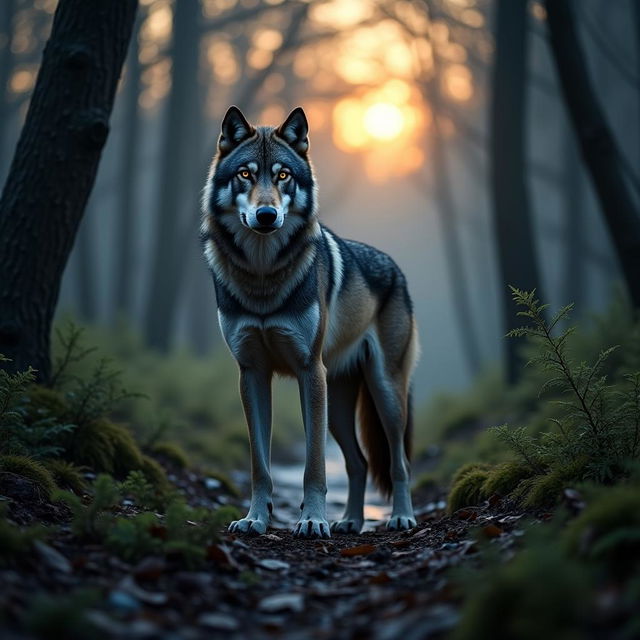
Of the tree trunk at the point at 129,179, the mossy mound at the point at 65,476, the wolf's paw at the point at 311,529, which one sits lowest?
the wolf's paw at the point at 311,529

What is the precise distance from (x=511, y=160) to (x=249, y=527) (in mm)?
8302

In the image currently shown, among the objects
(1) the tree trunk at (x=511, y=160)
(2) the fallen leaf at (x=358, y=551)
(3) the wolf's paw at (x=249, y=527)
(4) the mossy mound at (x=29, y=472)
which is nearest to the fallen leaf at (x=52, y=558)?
(4) the mossy mound at (x=29, y=472)

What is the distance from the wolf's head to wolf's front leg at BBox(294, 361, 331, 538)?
1016 mm

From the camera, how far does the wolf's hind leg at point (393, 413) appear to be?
19.7 ft

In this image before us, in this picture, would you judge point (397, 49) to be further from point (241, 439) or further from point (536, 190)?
point (241, 439)

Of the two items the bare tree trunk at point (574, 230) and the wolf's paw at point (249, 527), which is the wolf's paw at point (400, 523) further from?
the bare tree trunk at point (574, 230)

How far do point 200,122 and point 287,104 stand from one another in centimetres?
419

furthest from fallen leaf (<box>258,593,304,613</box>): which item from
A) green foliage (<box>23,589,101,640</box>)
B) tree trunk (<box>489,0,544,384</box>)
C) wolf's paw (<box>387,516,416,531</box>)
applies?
tree trunk (<box>489,0,544,384</box>)

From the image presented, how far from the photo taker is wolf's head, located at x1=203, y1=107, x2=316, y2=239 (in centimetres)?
488

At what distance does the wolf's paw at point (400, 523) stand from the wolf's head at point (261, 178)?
Answer: 2.27 m

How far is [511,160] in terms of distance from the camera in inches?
452

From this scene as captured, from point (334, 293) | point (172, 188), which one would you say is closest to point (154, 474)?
point (334, 293)

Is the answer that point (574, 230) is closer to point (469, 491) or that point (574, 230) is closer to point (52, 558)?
point (469, 491)

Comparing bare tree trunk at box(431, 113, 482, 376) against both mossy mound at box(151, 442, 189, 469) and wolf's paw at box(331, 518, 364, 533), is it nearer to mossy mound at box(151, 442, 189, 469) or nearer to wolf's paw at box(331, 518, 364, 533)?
mossy mound at box(151, 442, 189, 469)
